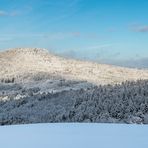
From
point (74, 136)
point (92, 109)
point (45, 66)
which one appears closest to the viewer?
point (74, 136)

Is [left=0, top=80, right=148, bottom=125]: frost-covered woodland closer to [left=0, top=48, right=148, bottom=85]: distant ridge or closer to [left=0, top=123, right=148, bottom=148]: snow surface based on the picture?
[left=0, top=123, right=148, bottom=148]: snow surface

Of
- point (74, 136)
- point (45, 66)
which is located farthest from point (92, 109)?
point (45, 66)

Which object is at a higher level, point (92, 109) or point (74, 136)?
point (74, 136)

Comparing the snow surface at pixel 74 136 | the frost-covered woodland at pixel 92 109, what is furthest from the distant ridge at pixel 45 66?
the snow surface at pixel 74 136

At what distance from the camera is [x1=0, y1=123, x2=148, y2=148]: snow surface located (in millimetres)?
6051

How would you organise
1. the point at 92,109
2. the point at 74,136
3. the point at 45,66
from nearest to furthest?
the point at 74,136 < the point at 92,109 < the point at 45,66

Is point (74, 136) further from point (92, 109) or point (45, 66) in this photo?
point (45, 66)

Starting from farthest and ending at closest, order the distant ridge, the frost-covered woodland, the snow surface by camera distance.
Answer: the distant ridge → the frost-covered woodland → the snow surface

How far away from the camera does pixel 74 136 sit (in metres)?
6.72

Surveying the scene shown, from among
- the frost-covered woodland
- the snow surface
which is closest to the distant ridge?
the frost-covered woodland

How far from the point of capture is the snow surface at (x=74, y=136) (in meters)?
6.05

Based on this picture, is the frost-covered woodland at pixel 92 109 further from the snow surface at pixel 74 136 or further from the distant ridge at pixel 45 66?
the distant ridge at pixel 45 66

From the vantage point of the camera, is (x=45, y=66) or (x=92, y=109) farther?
(x=45, y=66)

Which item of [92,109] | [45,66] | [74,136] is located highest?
[74,136]
